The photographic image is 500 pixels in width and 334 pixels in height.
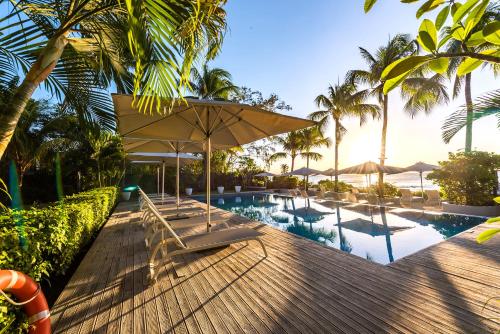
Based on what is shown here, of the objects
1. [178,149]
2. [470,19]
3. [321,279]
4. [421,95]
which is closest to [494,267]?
[321,279]

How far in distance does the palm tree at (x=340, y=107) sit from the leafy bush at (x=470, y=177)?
6.98 m

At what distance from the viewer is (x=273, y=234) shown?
6262mm

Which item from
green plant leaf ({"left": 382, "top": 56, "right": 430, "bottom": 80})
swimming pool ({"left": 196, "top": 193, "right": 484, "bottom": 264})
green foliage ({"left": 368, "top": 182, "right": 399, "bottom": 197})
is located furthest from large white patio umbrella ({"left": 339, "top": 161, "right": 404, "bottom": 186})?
green plant leaf ({"left": 382, "top": 56, "right": 430, "bottom": 80})

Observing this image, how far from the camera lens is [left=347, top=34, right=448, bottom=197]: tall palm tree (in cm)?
1475

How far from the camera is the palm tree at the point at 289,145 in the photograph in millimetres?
27312

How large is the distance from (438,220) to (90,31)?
11.9 metres

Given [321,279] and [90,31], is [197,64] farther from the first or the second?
[321,279]

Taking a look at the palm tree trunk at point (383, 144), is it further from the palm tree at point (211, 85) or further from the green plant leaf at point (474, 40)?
the green plant leaf at point (474, 40)

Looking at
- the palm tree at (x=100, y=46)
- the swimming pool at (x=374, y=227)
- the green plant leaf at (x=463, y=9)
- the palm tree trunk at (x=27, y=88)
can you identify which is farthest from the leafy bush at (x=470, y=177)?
the palm tree trunk at (x=27, y=88)

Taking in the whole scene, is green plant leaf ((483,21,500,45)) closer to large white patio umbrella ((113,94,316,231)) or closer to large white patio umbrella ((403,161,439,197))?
large white patio umbrella ((113,94,316,231))

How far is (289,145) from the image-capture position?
91.8 feet

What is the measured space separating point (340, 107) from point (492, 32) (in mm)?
20523

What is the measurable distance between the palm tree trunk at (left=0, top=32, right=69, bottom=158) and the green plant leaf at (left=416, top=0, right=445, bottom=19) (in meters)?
2.34

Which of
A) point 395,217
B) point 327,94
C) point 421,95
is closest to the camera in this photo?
point 395,217
